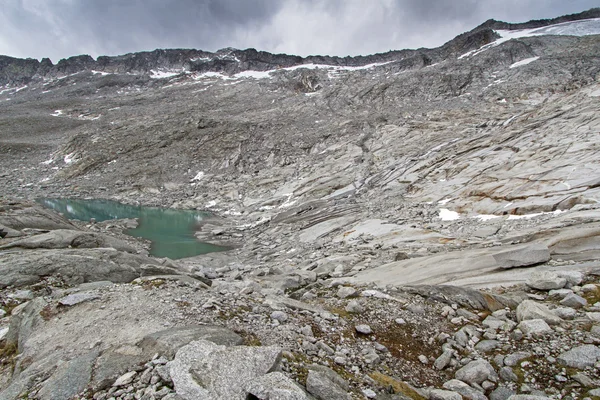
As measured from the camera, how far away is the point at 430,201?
24.2 metres

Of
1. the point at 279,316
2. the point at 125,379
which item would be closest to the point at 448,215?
the point at 279,316

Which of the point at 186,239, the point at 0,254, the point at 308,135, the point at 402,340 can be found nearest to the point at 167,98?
the point at 308,135

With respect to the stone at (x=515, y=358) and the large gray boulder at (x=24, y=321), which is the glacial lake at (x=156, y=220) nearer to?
the large gray boulder at (x=24, y=321)

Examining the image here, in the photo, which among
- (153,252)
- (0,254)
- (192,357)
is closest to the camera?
(192,357)

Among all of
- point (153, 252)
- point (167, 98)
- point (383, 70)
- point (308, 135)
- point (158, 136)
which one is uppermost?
point (167, 98)

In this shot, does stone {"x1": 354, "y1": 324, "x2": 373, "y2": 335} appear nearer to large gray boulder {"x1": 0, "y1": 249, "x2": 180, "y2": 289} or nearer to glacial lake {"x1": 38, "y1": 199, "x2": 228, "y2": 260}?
large gray boulder {"x1": 0, "y1": 249, "x2": 180, "y2": 289}

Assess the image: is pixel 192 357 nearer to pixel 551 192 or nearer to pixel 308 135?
pixel 551 192

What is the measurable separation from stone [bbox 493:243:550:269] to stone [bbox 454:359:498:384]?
5814 millimetres

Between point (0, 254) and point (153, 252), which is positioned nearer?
point (0, 254)

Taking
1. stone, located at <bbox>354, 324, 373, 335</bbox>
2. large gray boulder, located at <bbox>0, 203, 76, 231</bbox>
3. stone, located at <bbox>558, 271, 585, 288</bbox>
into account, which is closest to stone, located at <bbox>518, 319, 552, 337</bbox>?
stone, located at <bbox>558, 271, 585, 288</bbox>

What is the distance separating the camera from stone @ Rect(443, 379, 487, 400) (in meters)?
4.57

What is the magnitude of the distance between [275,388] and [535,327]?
518 cm

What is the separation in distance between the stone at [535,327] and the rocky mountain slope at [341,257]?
25mm

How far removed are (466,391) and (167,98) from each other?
107 metres
